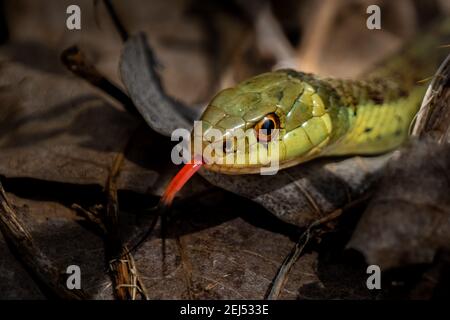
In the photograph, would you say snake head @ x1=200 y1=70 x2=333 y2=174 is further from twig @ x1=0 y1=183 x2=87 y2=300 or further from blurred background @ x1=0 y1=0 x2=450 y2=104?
blurred background @ x1=0 y1=0 x2=450 y2=104

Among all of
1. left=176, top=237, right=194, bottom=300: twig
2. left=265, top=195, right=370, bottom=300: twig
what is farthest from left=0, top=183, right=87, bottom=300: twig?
left=265, top=195, right=370, bottom=300: twig

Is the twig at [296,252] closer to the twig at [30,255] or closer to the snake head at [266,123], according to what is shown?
the snake head at [266,123]

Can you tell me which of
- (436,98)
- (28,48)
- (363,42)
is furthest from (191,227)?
(363,42)

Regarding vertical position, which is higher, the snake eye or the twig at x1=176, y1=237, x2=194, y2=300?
the snake eye

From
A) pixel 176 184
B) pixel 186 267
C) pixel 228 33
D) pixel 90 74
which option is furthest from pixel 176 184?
pixel 228 33

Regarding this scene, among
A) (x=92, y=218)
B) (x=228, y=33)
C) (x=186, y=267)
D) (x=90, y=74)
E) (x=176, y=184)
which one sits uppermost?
(x=228, y=33)

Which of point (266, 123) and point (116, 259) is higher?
point (266, 123)

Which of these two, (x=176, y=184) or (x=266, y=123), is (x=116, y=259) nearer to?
(x=176, y=184)

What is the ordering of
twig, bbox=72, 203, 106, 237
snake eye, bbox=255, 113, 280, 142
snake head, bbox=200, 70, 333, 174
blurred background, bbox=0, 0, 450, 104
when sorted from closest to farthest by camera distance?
1. twig, bbox=72, 203, 106, 237
2. snake head, bbox=200, 70, 333, 174
3. snake eye, bbox=255, 113, 280, 142
4. blurred background, bbox=0, 0, 450, 104
